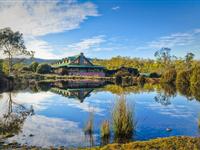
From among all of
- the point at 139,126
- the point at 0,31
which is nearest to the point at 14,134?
the point at 139,126

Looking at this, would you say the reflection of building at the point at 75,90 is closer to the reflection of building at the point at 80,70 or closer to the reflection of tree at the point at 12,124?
the reflection of tree at the point at 12,124

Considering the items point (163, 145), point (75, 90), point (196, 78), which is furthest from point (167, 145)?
point (196, 78)

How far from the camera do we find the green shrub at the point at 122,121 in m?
11.7

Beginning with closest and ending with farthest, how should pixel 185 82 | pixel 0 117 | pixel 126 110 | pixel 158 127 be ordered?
pixel 126 110, pixel 158 127, pixel 0 117, pixel 185 82

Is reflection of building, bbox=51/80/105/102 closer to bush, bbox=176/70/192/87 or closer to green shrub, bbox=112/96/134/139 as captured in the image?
green shrub, bbox=112/96/134/139

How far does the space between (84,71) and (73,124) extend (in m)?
69.0

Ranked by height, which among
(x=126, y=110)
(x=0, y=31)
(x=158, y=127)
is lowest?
(x=158, y=127)

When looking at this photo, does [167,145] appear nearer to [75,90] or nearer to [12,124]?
[12,124]

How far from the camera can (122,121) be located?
466 inches

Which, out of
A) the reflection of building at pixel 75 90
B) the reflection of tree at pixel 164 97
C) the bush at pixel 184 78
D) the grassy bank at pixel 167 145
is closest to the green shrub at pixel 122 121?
the grassy bank at pixel 167 145

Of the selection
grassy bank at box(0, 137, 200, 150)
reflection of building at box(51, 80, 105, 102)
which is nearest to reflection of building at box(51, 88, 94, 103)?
reflection of building at box(51, 80, 105, 102)

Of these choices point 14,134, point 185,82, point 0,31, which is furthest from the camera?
point 0,31

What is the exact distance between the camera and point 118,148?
9102 mm

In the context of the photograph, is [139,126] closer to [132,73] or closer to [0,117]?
[0,117]
